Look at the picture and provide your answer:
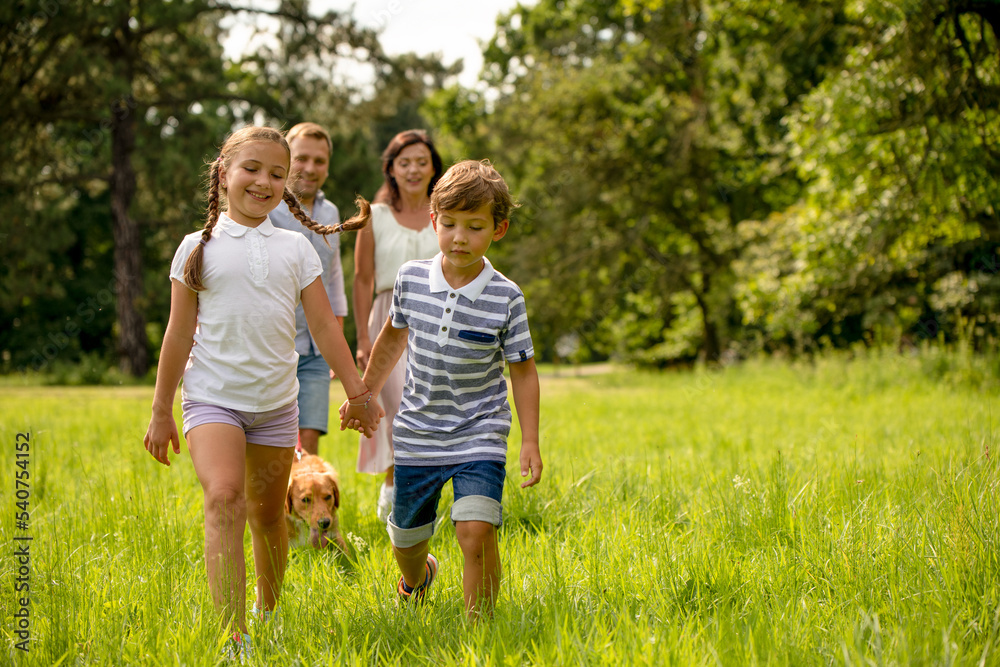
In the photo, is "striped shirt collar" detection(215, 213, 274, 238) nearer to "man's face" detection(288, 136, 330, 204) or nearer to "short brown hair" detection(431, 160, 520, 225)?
"short brown hair" detection(431, 160, 520, 225)

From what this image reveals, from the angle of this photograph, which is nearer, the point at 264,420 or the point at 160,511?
the point at 264,420

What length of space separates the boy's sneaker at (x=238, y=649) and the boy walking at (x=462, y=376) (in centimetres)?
61

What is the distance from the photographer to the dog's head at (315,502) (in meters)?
3.53

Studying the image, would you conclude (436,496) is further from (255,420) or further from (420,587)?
(255,420)

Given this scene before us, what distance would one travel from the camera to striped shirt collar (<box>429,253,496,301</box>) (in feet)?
8.76

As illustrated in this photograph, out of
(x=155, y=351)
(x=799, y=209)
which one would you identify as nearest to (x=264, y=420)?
(x=799, y=209)

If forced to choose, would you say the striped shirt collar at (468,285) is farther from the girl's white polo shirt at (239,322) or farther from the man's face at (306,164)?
the man's face at (306,164)

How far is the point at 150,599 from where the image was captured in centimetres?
261

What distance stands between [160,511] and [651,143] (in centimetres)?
1930

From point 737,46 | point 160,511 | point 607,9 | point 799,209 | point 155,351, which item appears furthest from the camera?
point 155,351

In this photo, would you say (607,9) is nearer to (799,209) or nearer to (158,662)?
(799,209)

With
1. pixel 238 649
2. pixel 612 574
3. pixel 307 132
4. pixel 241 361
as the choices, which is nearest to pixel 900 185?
pixel 307 132

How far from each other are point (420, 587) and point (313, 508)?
3.01 feet

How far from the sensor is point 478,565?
2500mm
